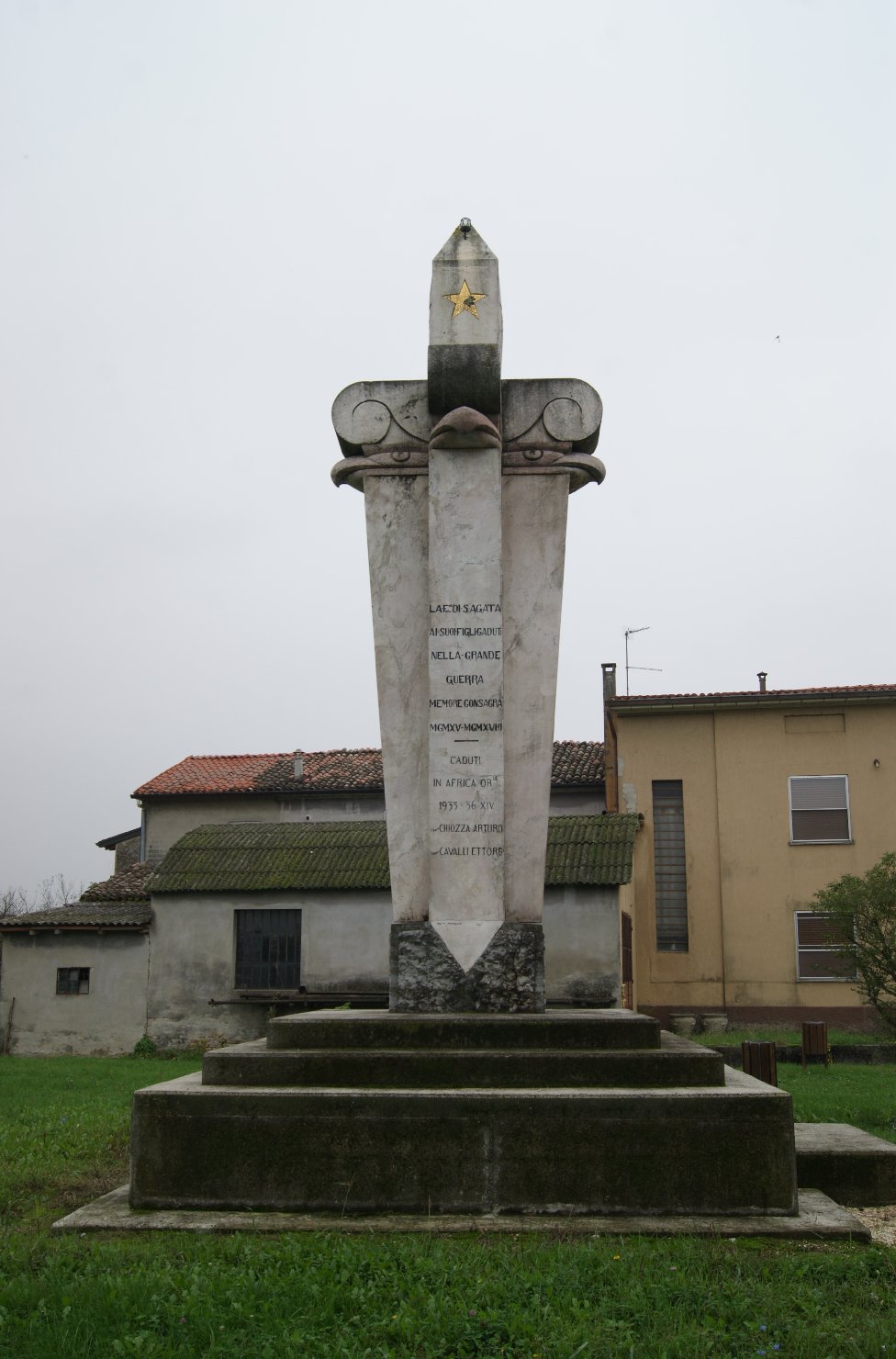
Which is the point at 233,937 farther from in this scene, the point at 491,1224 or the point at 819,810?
the point at 491,1224

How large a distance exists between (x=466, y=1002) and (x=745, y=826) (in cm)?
1907

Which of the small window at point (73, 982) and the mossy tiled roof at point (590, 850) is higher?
the mossy tiled roof at point (590, 850)

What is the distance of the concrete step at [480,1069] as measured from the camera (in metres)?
5.16

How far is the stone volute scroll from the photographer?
246 inches

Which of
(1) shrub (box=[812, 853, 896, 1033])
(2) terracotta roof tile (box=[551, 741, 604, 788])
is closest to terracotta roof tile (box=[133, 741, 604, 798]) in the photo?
(2) terracotta roof tile (box=[551, 741, 604, 788])

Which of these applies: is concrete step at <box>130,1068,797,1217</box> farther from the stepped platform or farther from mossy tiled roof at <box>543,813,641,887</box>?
mossy tiled roof at <box>543,813,641,887</box>

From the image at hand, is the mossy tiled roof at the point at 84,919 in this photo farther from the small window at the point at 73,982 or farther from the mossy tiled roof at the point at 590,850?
the mossy tiled roof at the point at 590,850

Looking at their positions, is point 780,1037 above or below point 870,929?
below

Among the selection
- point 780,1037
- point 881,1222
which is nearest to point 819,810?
point 780,1037

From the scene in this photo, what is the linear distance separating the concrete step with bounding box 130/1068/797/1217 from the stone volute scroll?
1.14 meters

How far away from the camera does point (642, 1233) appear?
4555 millimetres

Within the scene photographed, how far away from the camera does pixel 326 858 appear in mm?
20344

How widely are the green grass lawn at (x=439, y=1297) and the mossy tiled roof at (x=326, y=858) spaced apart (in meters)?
14.0

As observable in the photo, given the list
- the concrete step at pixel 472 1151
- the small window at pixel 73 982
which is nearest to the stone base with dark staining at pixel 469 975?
the concrete step at pixel 472 1151
